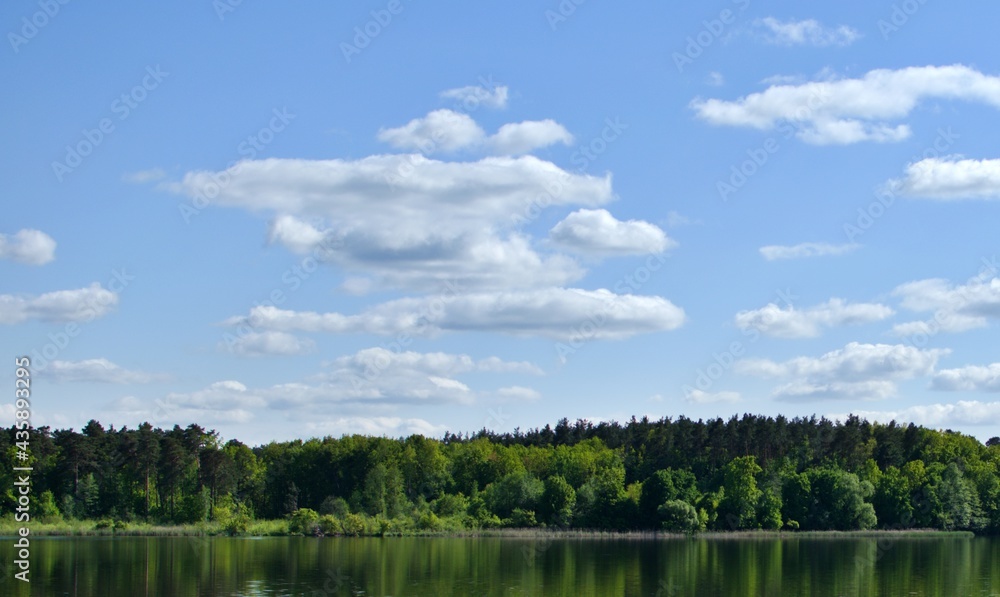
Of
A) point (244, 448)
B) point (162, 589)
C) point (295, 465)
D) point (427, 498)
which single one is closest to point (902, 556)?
point (162, 589)

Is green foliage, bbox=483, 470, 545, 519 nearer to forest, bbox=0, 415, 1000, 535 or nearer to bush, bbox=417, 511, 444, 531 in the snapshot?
forest, bbox=0, 415, 1000, 535

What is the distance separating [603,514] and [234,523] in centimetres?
4990

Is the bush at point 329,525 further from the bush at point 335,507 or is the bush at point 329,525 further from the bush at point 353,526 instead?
the bush at point 335,507

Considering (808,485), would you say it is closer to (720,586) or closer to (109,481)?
(720,586)

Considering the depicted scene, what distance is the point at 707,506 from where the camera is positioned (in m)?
141

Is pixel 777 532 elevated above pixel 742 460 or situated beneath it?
situated beneath

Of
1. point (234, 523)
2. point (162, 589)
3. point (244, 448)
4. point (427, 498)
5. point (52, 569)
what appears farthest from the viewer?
point (244, 448)

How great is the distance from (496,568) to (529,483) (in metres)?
67.0

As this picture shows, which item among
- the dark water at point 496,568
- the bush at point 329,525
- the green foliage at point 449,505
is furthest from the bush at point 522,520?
the bush at point 329,525

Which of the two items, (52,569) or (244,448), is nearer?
(52,569)

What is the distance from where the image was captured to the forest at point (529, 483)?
5566 inches

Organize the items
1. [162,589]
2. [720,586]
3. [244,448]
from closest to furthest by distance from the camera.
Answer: [162,589] < [720,586] < [244,448]

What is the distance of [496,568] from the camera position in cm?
8119

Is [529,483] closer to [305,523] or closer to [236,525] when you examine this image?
[305,523]
